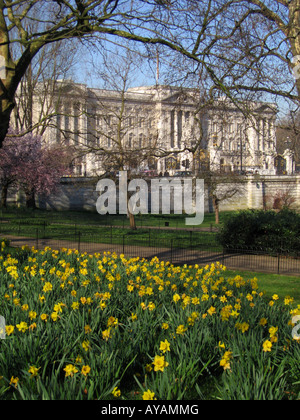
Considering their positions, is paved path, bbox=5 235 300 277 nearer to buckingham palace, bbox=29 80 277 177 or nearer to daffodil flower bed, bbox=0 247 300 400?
buckingham palace, bbox=29 80 277 177

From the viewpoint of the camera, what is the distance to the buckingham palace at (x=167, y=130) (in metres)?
11.9

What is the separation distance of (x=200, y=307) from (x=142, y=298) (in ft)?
3.20

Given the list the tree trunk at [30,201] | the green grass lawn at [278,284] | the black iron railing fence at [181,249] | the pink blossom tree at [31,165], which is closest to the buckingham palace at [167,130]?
the black iron railing fence at [181,249]

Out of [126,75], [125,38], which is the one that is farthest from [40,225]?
[125,38]

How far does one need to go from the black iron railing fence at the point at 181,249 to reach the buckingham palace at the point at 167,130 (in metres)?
3.05

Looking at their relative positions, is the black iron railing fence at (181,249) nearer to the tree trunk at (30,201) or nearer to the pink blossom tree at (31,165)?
the pink blossom tree at (31,165)

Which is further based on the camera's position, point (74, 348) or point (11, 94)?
point (11, 94)

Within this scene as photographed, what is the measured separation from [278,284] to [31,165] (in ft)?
Result: 102

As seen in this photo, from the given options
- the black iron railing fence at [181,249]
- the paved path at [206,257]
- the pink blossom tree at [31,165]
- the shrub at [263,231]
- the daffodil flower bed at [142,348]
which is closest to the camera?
the daffodil flower bed at [142,348]

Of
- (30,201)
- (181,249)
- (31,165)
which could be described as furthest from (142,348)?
(30,201)

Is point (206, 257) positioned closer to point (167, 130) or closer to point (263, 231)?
point (263, 231)

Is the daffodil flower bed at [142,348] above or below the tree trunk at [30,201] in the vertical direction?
below
